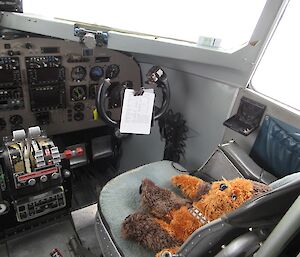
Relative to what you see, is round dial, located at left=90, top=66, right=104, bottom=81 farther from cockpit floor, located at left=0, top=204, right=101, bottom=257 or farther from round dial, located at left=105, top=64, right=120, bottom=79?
cockpit floor, located at left=0, top=204, right=101, bottom=257

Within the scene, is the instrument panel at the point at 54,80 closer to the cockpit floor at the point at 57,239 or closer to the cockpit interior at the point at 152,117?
the cockpit interior at the point at 152,117

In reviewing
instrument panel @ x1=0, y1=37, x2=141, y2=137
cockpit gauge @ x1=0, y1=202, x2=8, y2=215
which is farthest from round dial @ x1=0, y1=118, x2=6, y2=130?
cockpit gauge @ x1=0, y1=202, x2=8, y2=215

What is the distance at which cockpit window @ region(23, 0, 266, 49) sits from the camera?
4.90 ft

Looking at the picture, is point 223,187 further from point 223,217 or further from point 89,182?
point 89,182

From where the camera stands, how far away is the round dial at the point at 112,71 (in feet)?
7.18

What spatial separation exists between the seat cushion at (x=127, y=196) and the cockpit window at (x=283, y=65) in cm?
70

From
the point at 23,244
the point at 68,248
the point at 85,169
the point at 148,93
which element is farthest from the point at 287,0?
the point at 85,169

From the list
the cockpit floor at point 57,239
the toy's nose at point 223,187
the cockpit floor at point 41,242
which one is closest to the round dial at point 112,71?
the cockpit floor at point 57,239

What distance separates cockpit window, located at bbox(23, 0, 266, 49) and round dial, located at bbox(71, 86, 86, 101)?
0.56m

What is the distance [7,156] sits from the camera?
1.47m

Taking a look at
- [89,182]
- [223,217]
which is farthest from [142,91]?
[89,182]

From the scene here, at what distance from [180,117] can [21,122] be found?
49.2 inches

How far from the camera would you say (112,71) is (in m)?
2.21

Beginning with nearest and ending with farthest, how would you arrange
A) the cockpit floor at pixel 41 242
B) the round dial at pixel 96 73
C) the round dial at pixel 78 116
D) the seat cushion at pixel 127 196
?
the seat cushion at pixel 127 196 → the cockpit floor at pixel 41 242 → the round dial at pixel 96 73 → the round dial at pixel 78 116
